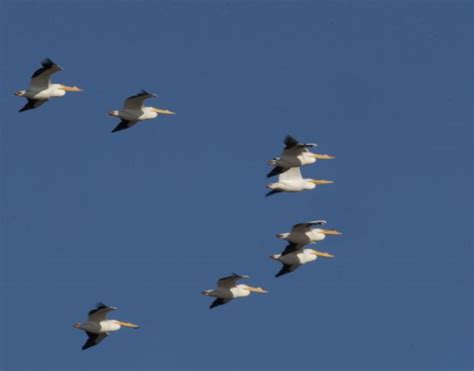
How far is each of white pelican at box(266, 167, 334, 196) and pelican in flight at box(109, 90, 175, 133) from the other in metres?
5.40

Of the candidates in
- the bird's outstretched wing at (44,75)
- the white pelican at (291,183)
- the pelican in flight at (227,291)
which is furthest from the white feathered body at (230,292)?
the bird's outstretched wing at (44,75)

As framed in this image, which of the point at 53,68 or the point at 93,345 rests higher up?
the point at 53,68

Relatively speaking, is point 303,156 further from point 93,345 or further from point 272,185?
point 93,345

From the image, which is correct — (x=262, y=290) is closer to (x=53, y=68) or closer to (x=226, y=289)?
(x=226, y=289)

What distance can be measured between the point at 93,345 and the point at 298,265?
9198 mm

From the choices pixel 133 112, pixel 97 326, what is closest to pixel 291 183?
pixel 133 112

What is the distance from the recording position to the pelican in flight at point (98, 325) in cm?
13662

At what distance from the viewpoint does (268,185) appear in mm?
139625

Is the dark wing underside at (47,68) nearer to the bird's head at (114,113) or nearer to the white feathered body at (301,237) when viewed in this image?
the bird's head at (114,113)

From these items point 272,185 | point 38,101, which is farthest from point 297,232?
point 38,101

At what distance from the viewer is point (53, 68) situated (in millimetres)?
137125

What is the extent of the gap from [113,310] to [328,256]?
11.0 metres

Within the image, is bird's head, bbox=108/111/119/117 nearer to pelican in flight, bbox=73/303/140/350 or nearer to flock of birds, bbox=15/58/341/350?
flock of birds, bbox=15/58/341/350

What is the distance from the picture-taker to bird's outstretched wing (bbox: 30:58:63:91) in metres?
137
